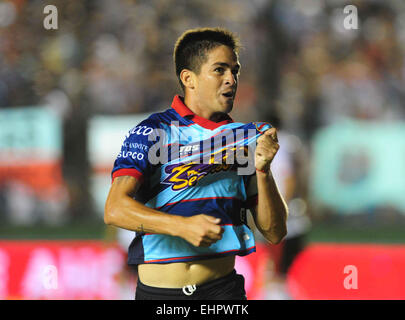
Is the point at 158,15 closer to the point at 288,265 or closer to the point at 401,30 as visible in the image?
the point at 401,30

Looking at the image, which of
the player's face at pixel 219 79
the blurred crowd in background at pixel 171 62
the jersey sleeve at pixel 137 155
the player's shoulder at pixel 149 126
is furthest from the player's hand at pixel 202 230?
the blurred crowd in background at pixel 171 62

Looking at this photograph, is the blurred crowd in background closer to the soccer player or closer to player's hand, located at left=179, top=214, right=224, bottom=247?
the soccer player

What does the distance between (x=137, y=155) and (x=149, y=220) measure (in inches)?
10.8

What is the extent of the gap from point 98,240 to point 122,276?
2.10 meters

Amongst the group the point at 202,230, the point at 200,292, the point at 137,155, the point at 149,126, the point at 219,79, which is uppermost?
the point at 219,79

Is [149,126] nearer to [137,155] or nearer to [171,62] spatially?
[137,155]

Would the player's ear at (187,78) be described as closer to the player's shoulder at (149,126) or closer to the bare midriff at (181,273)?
the player's shoulder at (149,126)

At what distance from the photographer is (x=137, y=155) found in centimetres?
219

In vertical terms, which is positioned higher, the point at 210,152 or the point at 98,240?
the point at 210,152

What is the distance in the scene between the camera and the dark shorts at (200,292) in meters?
2.29

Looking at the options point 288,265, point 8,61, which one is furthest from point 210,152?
point 8,61

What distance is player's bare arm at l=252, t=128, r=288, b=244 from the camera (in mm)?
2238

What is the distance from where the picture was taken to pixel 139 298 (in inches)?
93.1

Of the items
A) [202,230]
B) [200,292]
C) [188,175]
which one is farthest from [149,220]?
[200,292]
